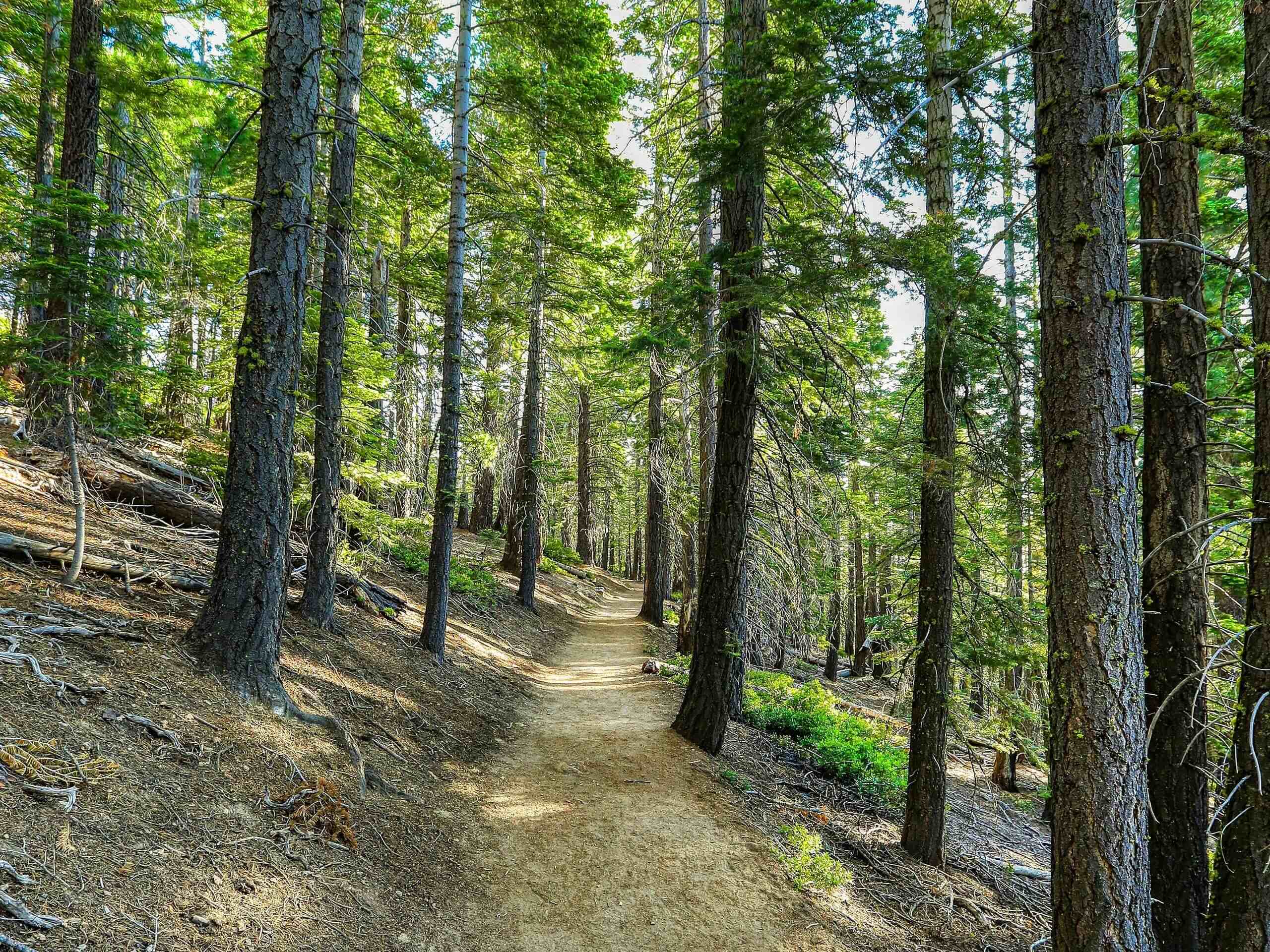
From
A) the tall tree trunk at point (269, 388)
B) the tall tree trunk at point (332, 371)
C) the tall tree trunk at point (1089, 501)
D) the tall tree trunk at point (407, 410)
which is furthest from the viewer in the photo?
the tall tree trunk at point (407, 410)

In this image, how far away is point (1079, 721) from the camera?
3125 mm

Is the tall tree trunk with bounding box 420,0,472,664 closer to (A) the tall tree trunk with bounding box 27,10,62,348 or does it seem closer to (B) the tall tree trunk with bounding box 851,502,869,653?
(A) the tall tree trunk with bounding box 27,10,62,348

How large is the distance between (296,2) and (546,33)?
426 centimetres

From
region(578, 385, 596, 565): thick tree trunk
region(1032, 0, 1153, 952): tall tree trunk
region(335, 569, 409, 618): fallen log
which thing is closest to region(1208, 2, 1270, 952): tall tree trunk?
region(1032, 0, 1153, 952): tall tree trunk

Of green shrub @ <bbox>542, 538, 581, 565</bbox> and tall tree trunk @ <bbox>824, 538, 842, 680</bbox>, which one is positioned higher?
green shrub @ <bbox>542, 538, 581, 565</bbox>

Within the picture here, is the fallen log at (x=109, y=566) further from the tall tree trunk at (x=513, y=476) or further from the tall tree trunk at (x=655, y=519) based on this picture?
the tall tree trunk at (x=655, y=519)

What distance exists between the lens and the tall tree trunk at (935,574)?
599cm

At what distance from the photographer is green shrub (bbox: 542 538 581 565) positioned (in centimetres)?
2508

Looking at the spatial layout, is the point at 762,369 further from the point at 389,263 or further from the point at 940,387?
the point at 389,263

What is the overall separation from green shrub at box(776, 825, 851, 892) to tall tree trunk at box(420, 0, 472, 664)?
580cm

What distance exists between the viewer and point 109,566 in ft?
18.1

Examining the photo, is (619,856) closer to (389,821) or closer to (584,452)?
(389,821)

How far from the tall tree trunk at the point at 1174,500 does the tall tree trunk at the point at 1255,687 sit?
1.12 meters

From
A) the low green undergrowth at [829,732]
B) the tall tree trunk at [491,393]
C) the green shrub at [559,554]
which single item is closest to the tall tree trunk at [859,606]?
the low green undergrowth at [829,732]
